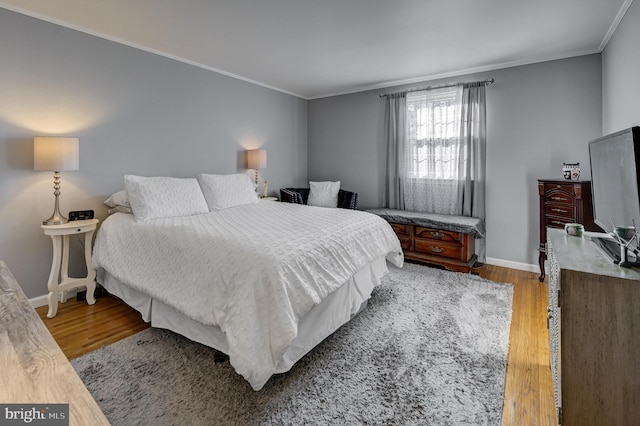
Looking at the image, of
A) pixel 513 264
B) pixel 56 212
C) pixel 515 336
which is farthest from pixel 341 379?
pixel 513 264

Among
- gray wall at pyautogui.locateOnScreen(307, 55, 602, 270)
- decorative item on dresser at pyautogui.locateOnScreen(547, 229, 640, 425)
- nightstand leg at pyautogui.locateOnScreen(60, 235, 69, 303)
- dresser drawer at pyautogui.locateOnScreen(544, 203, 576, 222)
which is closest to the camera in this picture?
decorative item on dresser at pyautogui.locateOnScreen(547, 229, 640, 425)

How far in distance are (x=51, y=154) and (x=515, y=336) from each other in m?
3.93

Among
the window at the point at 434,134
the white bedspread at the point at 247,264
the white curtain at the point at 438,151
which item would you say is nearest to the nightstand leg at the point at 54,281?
the white bedspread at the point at 247,264

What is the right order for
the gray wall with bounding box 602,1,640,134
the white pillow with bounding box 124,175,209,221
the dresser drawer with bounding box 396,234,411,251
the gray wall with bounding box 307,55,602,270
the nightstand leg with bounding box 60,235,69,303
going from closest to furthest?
the gray wall with bounding box 602,1,640,134
the nightstand leg with bounding box 60,235,69,303
the white pillow with bounding box 124,175,209,221
the gray wall with bounding box 307,55,602,270
the dresser drawer with bounding box 396,234,411,251

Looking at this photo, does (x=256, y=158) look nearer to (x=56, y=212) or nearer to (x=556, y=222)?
(x=56, y=212)

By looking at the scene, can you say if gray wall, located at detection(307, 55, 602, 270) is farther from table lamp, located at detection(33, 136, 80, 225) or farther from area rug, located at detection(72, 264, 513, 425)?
table lamp, located at detection(33, 136, 80, 225)

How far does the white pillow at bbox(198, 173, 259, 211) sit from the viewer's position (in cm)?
356

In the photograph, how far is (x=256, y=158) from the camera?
14.7 feet

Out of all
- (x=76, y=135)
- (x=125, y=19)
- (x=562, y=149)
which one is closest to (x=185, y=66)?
(x=125, y=19)

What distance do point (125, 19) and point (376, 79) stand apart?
3094 millimetres

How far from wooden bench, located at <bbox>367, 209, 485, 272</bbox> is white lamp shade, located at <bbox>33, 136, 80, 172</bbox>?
347 centimetres

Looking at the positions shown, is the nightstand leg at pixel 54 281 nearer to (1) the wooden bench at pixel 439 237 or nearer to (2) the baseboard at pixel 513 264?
(1) the wooden bench at pixel 439 237

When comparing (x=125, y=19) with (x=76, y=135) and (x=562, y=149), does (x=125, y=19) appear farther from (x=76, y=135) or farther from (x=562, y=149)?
(x=562, y=149)

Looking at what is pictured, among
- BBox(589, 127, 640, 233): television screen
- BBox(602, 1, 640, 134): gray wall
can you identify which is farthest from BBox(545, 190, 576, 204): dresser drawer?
BBox(589, 127, 640, 233): television screen
